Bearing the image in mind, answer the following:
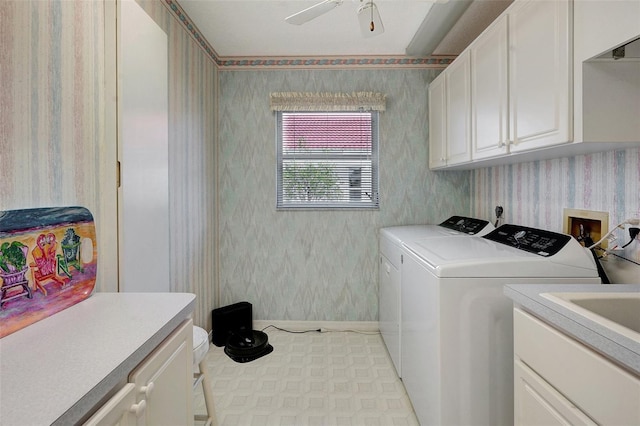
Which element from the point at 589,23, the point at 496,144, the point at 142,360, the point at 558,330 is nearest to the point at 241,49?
the point at 496,144

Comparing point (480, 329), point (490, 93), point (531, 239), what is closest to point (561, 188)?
point (531, 239)

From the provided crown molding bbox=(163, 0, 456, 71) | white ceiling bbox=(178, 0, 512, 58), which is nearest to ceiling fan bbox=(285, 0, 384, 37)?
white ceiling bbox=(178, 0, 512, 58)

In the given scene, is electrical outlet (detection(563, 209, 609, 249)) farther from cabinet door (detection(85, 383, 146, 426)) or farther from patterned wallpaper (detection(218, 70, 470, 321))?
cabinet door (detection(85, 383, 146, 426))

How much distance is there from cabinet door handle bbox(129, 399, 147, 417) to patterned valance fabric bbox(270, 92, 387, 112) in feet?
8.51

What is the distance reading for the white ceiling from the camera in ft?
7.20

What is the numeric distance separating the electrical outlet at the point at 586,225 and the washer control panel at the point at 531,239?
0.14 m

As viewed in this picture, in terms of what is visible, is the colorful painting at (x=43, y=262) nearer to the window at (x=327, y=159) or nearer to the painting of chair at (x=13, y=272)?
the painting of chair at (x=13, y=272)

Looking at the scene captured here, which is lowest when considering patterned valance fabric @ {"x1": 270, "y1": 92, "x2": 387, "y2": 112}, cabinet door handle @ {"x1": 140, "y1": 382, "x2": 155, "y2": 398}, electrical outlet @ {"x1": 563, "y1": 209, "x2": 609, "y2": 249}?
cabinet door handle @ {"x1": 140, "y1": 382, "x2": 155, "y2": 398}

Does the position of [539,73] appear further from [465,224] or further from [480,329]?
[465,224]

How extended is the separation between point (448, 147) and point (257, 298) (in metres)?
2.11

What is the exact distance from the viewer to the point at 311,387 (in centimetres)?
221

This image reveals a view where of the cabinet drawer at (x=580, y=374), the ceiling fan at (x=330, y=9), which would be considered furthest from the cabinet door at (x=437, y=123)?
the cabinet drawer at (x=580, y=374)

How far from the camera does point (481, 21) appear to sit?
2389 mm

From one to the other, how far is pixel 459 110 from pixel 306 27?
1.27 meters
